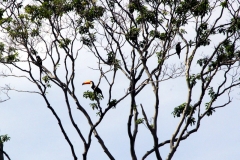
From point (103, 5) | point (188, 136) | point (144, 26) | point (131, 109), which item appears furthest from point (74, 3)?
point (188, 136)

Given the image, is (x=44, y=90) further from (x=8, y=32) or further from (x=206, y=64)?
(x=206, y=64)

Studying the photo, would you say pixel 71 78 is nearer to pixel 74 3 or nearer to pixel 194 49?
pixel 74 3

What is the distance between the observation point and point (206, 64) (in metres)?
23.8

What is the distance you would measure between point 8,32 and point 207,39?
672cm

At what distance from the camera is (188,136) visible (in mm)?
23719

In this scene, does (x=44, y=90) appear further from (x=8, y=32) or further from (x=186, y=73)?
(x=186, y=73)

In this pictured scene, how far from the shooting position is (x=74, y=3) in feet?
81.0

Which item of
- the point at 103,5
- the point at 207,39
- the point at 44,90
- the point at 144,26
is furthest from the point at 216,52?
the point at 44,90

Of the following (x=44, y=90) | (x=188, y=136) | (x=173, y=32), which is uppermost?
(x=173, y=32)

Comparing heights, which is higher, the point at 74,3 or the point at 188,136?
the point at 74,3

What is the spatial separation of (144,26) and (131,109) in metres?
2.85

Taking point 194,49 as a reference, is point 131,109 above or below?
below

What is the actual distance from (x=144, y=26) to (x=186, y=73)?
2.19m

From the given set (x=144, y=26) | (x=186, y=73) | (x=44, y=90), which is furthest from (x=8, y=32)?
(x=186, y=73)
